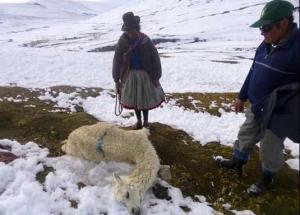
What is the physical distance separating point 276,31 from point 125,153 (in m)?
3.80

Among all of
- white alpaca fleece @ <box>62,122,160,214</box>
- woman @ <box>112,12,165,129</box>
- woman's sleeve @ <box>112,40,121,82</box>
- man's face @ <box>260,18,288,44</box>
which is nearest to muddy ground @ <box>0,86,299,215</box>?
white alpaca fleece @ <box>62,122,160,214</box>

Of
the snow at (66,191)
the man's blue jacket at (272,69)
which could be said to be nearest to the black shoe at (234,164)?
the snow at (66,191)

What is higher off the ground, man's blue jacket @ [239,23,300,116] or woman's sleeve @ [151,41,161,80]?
man's blue jacket @ [239,23,300,116]

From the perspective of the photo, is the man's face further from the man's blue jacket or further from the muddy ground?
the muddy ground

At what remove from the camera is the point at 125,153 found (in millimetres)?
6734

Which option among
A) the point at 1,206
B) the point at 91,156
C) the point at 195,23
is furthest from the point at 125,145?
the point at 195,23

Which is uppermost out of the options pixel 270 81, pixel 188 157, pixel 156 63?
pixel 270 81

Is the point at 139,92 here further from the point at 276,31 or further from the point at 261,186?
the point at 276,31

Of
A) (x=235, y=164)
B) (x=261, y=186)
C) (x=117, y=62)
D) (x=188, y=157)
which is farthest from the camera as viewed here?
(x=117, y=62)

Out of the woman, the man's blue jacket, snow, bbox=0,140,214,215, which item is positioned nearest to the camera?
the man's blue jacket

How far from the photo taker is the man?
3.39 m

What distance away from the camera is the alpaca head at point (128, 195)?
17.9 ft

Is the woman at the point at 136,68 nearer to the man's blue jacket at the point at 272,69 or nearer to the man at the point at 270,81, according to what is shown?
the man at the point at 270,81

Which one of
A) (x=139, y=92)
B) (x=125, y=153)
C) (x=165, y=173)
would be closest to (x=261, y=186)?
(x=165, y=173)
